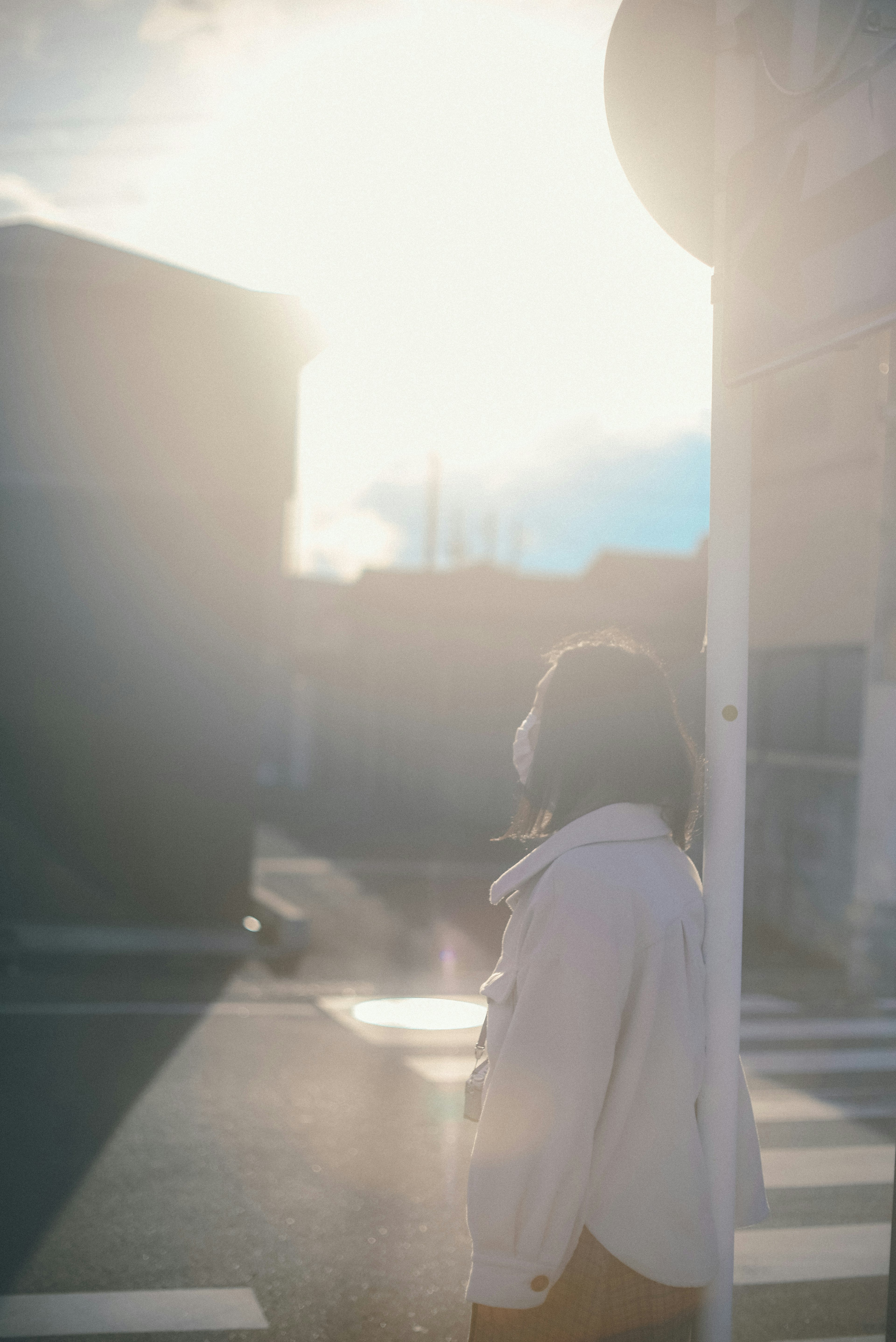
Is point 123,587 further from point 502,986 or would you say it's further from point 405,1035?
point 502,986

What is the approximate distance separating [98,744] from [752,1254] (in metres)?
8.90

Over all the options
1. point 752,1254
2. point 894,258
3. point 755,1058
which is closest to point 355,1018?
point 755,1058

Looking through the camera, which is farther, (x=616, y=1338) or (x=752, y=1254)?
(x=752, y=1254)

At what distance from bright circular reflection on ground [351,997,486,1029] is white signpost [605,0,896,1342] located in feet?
20.2

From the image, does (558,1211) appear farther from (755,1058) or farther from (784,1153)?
(755,1058)

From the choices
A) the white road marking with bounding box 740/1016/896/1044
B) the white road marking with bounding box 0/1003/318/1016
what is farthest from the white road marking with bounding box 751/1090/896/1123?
the white road marking with bounding box 0/1003/318/1016

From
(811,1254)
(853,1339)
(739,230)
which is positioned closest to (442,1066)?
(811,1254)

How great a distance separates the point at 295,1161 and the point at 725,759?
157 inches

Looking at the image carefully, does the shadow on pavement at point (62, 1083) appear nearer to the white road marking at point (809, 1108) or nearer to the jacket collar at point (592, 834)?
the jacket collar at point (592, 834)

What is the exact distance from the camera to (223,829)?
40.0 feet

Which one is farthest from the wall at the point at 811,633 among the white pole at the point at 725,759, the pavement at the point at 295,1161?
the white pole at the point at 725,759

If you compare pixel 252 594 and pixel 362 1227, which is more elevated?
pixel 252 594

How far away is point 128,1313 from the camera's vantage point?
12.7 ft

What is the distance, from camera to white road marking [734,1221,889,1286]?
438 cm
